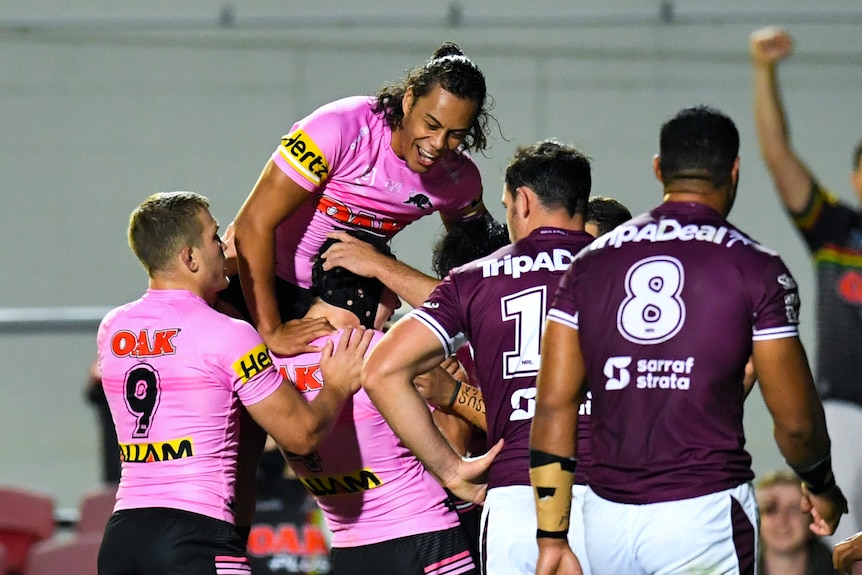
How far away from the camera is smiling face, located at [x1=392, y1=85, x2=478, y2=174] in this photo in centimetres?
337

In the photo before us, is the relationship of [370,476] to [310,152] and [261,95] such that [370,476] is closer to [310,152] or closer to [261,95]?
[310,152]

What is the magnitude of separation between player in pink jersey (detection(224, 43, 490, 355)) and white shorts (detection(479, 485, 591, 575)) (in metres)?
0.73

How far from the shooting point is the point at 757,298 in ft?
8.27

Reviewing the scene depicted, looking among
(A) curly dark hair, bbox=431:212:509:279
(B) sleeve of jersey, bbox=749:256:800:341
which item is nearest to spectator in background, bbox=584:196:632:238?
(A) curly dark hair, bbox=431:212:509:279

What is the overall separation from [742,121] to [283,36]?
10.4 ft

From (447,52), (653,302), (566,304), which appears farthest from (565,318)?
(447,52)

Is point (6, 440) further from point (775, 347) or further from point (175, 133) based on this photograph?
point (775, 347)

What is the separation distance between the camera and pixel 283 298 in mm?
3744

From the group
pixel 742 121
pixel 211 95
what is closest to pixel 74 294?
pixel 211 95

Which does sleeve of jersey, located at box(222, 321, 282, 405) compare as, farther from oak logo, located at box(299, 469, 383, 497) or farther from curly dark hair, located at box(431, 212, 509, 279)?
curly dark hair, located at box(431, 212, 509, 279)

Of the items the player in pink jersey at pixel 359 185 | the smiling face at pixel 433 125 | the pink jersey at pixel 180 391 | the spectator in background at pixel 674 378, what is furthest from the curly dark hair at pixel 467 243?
the spectator in background at pixel 674 378

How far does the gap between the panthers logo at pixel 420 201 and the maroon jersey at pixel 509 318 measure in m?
0.65

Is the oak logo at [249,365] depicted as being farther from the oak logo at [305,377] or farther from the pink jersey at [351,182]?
the pink jersey at [351,182]

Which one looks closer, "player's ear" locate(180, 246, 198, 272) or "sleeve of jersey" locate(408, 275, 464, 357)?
"sleeve of jersey" locate(408, 275, 464, 357)
